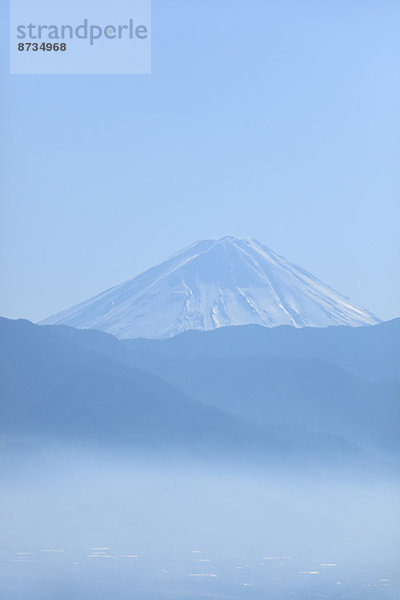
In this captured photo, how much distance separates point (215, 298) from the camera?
7891 millimetres

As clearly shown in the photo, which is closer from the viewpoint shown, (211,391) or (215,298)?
(211,391)

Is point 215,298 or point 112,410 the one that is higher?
point 215,298

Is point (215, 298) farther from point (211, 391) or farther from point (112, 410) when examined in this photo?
point (112, 410)

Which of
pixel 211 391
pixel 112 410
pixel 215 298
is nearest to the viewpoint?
pixel 112 410

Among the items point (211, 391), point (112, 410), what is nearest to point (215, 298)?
point (211, 391)

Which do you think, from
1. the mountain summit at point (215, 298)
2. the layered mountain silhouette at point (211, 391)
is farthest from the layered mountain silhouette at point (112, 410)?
the mountain summit at point (215, 298)

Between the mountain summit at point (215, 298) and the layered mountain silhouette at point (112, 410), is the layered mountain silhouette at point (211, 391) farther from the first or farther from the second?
the mountain summit at point (215, 298)

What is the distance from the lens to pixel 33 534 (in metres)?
6.66

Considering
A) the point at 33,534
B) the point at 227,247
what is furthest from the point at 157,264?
the point at 33,534

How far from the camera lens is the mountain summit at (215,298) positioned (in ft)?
24.4

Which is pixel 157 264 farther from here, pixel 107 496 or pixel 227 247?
pixel 107 496

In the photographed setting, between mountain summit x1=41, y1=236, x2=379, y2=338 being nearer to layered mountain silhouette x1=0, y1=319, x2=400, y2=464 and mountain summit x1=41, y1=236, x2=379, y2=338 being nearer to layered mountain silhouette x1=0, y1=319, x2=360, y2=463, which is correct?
layered mountain silhouette x1=0, y1=319, x2=400, y2=464

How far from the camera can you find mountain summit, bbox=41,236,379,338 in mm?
7441

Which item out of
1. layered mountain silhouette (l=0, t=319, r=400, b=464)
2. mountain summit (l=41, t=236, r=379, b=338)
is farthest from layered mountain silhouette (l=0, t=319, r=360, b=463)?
mountain summit (l=41, t=236, r=379, b=338)
